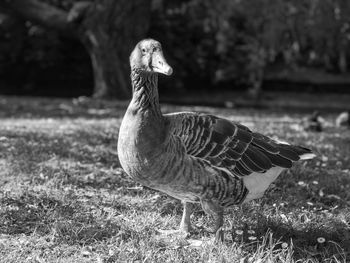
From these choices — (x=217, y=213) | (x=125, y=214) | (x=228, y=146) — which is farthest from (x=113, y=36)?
(x=217, y=213)

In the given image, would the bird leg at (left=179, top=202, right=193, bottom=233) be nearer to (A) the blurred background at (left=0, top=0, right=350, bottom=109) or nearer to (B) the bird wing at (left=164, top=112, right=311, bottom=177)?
(B) the bird wing at (left=164, top=112, right=311, bottom=177)

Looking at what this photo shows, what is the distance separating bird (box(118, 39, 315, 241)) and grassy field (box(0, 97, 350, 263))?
39cm

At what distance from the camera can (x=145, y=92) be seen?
4320mm

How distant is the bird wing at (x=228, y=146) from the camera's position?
424 cm

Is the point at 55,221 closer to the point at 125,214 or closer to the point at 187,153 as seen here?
the point at 125,214

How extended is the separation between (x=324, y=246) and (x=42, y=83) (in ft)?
58.5

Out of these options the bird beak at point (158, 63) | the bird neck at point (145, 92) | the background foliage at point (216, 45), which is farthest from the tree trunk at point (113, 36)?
the bird beak at point (158, 63)

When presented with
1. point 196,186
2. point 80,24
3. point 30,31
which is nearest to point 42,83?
point 30,31

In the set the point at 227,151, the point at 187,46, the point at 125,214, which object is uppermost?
the point at 187,46

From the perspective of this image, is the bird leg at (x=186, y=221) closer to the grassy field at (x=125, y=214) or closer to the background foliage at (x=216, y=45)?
the grassy field at (x=125, y=214)

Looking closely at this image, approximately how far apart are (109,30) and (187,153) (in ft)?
35.6

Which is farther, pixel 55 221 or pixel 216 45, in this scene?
pixel 216 45

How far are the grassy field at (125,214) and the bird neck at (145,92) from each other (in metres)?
1.08

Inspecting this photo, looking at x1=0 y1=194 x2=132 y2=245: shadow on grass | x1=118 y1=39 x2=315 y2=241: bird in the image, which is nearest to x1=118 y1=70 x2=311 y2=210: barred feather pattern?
x1=118 y1=39 x2=315 y2=241: bird
